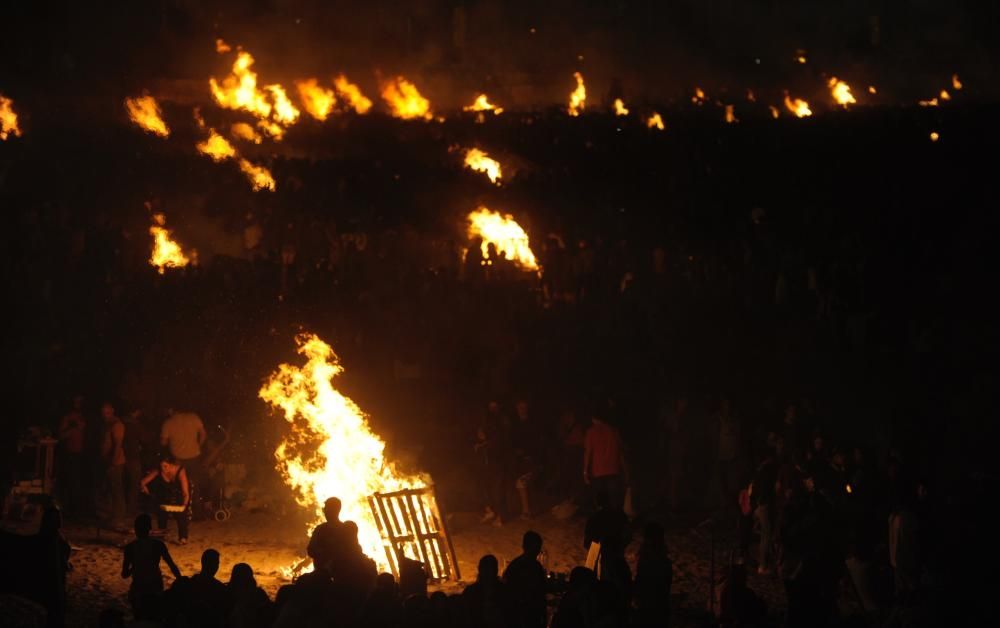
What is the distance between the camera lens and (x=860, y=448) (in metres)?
12.1

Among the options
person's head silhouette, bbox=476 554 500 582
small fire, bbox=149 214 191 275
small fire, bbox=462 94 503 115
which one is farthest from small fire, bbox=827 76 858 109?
person's head silhouette, bbox=476 554 500 582

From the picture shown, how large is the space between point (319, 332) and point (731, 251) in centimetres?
748

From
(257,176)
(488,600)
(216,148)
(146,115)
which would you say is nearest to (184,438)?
(488,600)

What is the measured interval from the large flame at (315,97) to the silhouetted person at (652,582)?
24797mm

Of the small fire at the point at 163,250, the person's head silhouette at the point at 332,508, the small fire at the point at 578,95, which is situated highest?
the small fire at the point at 578,95

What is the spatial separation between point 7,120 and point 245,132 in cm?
589

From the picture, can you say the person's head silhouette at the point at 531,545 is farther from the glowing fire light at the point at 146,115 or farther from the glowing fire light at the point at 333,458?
the glowing fire light at the point at 146,115

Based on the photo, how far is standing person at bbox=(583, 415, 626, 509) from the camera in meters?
14.3

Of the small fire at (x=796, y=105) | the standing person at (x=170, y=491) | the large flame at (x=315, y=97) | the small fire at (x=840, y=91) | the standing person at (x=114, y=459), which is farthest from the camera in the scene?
the small fire at (x=840, y=91)

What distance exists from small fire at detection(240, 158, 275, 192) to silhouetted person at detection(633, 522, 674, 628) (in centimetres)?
1746

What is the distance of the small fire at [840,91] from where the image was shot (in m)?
36.6

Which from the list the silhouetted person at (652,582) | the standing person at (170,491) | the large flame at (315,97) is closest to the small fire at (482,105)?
the large flame at (315,97)

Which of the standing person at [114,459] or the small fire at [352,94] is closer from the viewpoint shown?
the standing person at [114,459]

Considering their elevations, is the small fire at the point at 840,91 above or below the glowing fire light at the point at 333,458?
above
